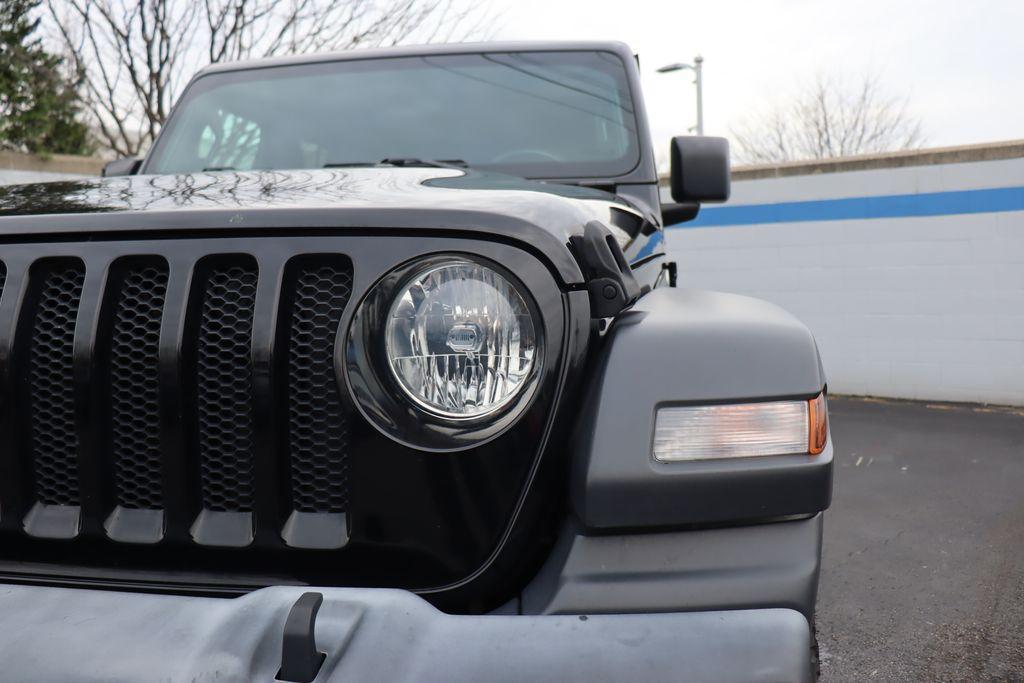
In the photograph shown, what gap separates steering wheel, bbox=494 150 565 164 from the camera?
8.76 ft

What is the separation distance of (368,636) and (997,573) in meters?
3.39

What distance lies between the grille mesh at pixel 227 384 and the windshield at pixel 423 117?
146 cm

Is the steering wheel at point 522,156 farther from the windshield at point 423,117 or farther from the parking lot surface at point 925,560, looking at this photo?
the parking lot surface at point 925,560

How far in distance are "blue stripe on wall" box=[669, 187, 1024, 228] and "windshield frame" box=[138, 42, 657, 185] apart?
200 inches

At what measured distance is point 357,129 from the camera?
2.80 m

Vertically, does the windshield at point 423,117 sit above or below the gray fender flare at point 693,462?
above

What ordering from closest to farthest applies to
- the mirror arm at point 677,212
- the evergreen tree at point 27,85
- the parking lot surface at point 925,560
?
1. the parking lot surface at point 925,560
2. the mirror arm at point 677,212
3. the evergreen tree at point 27,85

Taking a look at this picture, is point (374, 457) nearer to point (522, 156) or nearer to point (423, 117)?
point (522, 156)

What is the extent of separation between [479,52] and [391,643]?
2420mm

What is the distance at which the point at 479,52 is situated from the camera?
2.98 metres

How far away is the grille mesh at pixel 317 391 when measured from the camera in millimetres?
1224

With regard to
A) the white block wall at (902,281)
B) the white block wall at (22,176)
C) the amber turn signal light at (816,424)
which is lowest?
the white block wall at (902,281)

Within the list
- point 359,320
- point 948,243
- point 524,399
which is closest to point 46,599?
point 359,320

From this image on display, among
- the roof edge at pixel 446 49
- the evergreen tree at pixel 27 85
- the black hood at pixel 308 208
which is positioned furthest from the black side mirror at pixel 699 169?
the evergreen tree at pixel 27 85
